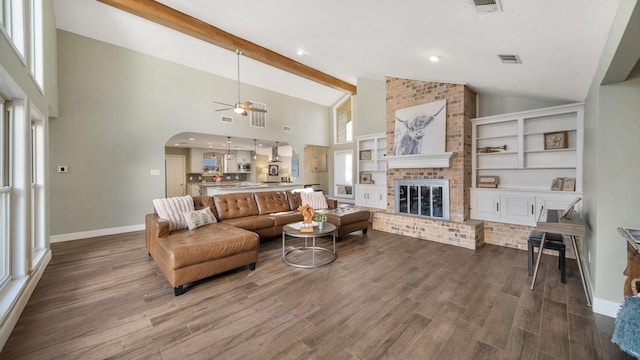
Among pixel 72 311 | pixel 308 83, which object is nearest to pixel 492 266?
pixel 72 311

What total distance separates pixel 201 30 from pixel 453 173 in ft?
17.1

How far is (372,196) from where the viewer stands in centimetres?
630

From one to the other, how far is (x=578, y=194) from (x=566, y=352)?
9.49 ft

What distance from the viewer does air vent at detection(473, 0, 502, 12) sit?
1734 mm

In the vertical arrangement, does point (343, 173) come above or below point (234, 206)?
above

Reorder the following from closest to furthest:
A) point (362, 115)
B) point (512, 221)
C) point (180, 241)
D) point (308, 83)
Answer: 1. point (180, 241)
2. point (512, 221)
3. point (362, 115)
4. point (308, 83)

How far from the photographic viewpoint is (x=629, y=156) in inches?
79.2

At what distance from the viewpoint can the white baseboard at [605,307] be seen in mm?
2072

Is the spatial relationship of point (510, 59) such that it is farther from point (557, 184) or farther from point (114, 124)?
point (114, 124)

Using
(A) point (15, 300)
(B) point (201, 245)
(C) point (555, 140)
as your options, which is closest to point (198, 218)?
(B) point (201, 245)

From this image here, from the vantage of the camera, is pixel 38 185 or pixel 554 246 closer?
pixel 554 246

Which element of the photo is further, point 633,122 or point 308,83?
point 308,83

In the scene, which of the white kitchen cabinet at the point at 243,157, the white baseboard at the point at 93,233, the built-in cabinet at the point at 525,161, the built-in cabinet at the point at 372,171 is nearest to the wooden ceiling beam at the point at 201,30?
the built-in cabinet at the point at 372,171

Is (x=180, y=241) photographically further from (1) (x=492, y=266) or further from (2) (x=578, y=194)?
(2) (x=578, y=194)
